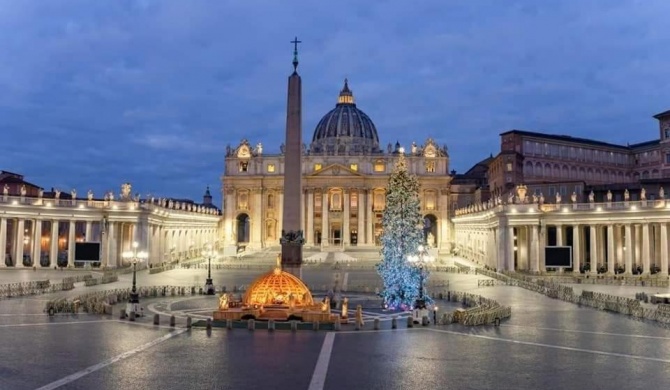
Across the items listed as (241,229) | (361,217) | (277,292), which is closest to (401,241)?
(277,292)

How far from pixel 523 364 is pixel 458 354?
2.62 metres

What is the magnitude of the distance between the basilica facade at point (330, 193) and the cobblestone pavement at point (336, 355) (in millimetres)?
94841

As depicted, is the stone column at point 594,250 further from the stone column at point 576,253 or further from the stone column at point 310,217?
the stone column at point 310,217

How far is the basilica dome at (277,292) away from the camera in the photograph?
33.3 meters

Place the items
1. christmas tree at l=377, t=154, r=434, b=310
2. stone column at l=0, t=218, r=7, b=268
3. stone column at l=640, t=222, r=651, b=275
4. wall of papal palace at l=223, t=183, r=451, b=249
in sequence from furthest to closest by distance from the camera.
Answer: wall of papal palace at l=223, t=183, r=451, b=249 → stone column at l=0, t=218, r=7, b=268 → stone column at l=640, t=222, r=651, b=275 → christmas tree at l=377, t=154, r=434, b=310

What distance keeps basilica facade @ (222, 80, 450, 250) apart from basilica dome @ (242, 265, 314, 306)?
93975 millimetres

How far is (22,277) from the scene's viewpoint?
58.8 m

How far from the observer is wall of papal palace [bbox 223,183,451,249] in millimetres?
130375

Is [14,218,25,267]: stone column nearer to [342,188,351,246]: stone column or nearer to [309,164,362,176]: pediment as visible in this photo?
[309,164,362,176]: pediment

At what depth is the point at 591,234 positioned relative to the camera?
7100 centimetres

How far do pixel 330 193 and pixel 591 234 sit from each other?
67038 mm

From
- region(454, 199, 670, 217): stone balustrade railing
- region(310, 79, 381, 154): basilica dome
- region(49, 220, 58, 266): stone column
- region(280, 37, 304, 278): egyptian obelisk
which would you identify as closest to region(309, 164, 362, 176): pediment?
region(310, 79, 381, 154): basilica dome

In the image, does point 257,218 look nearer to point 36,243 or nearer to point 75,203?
point 75,203

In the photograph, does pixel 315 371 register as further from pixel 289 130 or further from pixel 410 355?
pixel 289 130
